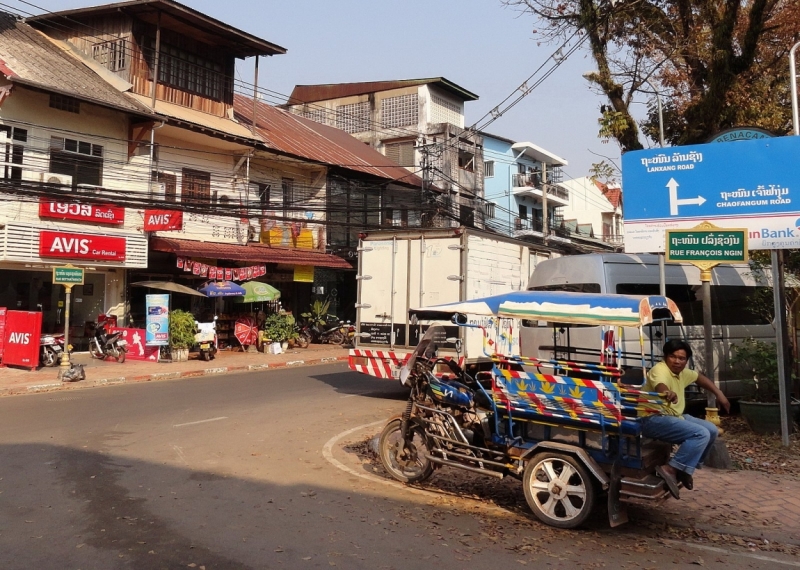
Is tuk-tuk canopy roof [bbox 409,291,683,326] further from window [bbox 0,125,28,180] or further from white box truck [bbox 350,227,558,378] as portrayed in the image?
window [bbox 0,125,28,180]

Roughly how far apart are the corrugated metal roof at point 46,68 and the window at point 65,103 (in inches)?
15.2

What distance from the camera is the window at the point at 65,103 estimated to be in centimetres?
1767

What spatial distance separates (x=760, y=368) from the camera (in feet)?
28.3

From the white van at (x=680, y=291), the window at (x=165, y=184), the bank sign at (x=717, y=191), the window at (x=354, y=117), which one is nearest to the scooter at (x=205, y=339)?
the window at (x=165, y=184)

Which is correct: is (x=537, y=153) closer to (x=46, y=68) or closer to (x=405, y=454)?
(x=46, y=68)

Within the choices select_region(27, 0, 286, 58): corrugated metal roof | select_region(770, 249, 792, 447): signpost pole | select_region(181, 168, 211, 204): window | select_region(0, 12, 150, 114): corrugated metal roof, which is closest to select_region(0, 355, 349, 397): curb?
select_region(181, 168, 211, 204): window

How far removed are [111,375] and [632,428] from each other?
43.6ft

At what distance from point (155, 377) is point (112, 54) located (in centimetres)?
1117

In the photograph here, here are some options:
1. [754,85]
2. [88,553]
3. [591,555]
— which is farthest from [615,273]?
[88,553]

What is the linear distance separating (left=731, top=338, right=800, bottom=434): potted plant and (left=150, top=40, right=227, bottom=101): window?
18.9m

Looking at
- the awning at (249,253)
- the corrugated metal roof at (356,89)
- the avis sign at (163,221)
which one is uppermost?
the corrugated metal roof at (356,89)

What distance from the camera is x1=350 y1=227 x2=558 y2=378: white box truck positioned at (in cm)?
1141

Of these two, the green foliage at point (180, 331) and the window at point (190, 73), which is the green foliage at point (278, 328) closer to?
the green foliage at point (180, 331)

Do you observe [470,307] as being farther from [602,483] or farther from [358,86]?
[358,86]
